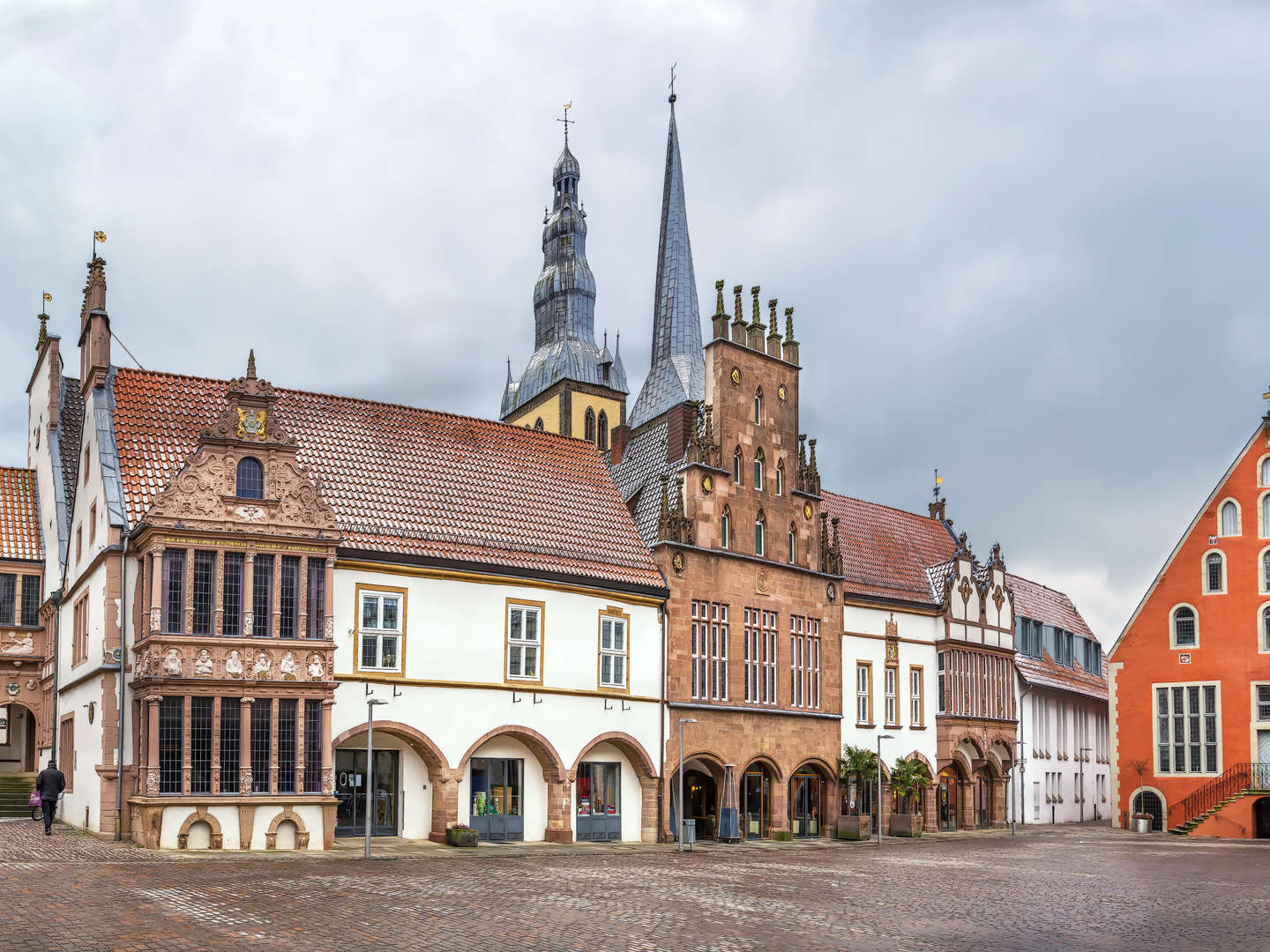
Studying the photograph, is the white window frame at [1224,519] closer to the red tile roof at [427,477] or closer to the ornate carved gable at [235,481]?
the red tile roof at [427,477]

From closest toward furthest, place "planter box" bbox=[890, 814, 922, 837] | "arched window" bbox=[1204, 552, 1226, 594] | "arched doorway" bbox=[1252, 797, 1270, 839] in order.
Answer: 1. "planter box" bbox=[890, 814, 922, 837]
2. "arched doorway" bbox=[1252, 797, 1270, 839]
3. "arched window" bbox=[1204, 552, 1226, 594]

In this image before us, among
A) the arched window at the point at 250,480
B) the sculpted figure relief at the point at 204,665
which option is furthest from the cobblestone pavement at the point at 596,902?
the arched window at the point at 250,480

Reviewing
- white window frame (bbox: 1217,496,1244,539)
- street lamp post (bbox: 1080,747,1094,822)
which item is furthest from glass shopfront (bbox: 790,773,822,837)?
street lamp post (bbox: 1080,747,1094,822)

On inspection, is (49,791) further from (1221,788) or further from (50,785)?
(1221,788)

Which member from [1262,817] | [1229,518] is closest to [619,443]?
[1229,518]

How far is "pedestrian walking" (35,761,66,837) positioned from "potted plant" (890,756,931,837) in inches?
1096

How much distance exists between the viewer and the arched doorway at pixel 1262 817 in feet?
165

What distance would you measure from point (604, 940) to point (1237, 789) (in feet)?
132

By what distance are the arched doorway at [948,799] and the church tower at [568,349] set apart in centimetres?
4861

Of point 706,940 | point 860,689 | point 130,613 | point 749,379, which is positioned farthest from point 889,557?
point 706,940

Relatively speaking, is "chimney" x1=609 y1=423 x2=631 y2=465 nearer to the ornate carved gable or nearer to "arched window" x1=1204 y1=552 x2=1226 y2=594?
the ornate carved gable

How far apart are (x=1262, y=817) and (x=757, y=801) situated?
20088 millimetres

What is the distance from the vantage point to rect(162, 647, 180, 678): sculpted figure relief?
30109 mm

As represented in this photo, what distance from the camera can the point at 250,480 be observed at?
105 feet
